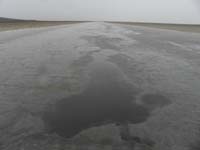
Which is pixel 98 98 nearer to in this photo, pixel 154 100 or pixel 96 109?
pixel 96 109

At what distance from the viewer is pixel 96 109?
3.41 feet

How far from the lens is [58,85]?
A: 1.25m

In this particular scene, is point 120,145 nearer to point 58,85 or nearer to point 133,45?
point 58,85

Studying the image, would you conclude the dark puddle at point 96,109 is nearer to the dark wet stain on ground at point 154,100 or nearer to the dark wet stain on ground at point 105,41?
the dark wet stain on ground at point 154,100

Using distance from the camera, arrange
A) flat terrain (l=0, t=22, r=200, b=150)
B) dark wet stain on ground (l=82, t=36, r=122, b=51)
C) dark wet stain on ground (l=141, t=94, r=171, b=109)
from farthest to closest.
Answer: dark wet stain on ground (l=82, t=36, r=122, b=51) → dark wet stain on ground (l=141, t=94, r=171, b=109) → flat terrain (l=0, t=22, r=200, b=150)

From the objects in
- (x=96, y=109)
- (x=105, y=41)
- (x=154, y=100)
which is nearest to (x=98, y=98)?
(x=96, y=109)

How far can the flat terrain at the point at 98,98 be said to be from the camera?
818 mm

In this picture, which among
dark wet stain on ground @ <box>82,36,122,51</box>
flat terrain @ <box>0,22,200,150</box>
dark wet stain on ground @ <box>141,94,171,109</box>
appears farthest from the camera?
dark wet stain on ground @ <box>82,36,122,51</box>

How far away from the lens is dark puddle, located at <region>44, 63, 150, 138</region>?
36.0 inches

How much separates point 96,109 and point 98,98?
12 cm

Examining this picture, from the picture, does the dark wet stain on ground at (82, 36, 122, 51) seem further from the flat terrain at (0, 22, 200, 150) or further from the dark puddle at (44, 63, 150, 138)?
the dark puddle at (44, 63, 150, 138)

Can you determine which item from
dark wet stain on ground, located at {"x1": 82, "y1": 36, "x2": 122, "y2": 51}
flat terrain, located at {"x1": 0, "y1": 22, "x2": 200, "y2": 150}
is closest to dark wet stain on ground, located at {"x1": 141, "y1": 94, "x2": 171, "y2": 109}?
flat terrain, located at {"x1": 0, "y1": 22, "x2": 200, "y2": 150}

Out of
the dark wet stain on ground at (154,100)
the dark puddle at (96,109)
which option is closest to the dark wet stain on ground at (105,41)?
the dark puddle at (96,109)

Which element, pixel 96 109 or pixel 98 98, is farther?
pixel 98 98
